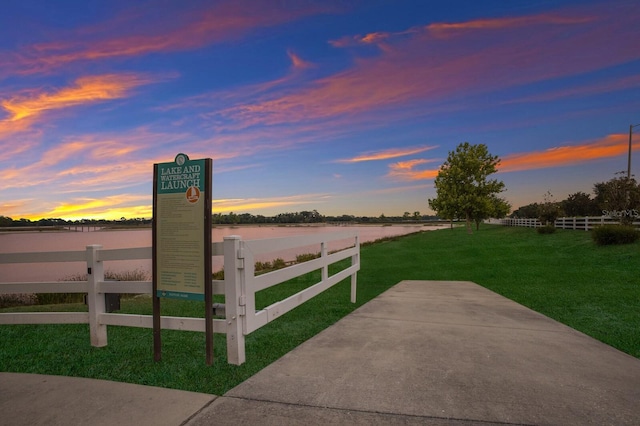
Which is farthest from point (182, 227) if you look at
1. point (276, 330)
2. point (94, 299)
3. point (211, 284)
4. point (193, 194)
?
point (276, 330)

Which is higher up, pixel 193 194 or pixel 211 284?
pixel 193 194

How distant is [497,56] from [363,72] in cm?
504

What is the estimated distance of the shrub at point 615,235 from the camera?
18003mm

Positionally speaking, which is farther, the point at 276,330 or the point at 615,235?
the point at 615,235

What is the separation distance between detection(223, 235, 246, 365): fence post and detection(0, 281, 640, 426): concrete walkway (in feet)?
1.68

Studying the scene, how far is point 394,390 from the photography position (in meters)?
3.49

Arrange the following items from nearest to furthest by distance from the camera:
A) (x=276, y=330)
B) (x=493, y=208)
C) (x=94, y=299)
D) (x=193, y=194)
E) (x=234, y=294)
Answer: (x=234, y=294) → (x=193, y=194) → (x=94, y=299) → (x=276, y=330) → (x=493, y=208)

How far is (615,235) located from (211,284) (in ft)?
67.7

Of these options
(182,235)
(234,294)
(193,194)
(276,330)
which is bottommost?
(276,330)

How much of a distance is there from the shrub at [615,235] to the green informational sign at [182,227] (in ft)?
67.7

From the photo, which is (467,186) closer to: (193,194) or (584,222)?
(584,222)

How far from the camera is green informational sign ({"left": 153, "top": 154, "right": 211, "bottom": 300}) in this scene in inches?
169

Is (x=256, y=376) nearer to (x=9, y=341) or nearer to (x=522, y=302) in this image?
(x=9, y=341)

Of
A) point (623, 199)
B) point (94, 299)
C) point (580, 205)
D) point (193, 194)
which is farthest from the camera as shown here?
point (580, 205)
